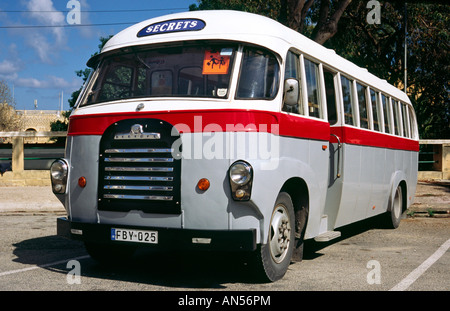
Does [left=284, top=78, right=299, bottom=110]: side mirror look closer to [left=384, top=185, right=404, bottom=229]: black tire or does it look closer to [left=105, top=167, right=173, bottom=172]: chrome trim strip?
[left=105, top=167, right=173, bottom=172]: chrome trim strip

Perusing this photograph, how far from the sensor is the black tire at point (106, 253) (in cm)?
717

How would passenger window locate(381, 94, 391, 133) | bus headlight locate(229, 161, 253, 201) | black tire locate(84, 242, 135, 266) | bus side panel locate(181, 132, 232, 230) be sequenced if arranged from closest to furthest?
bus headlight locate(229, 161, 253, 201), bus side panel locate(181, 132, 232, 230), black tire locate(84, 242, 135, 266), passenger window locate(381, 94, 391, 133)

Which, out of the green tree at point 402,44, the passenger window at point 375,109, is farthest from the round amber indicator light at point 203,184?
the green tree at point 402,44

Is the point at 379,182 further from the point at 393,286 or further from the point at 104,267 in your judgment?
the point at 104,267

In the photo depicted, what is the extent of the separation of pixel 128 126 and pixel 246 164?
137 cm

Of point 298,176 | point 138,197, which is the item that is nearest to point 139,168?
point 138,197

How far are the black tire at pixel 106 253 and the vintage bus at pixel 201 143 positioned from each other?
1cm

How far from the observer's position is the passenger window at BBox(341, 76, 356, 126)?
8.50 m

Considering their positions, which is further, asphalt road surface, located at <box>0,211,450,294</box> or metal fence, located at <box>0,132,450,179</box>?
metal fence, located at <box>0,132,450,179</box>

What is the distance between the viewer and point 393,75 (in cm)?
2658

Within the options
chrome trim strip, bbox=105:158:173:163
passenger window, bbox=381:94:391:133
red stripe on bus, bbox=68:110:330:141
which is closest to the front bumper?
chrome trim strip, bbox=105:158:173:163

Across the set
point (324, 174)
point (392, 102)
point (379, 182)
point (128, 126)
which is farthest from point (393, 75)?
point (128, 126)

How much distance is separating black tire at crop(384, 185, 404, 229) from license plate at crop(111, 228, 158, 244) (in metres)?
6.36

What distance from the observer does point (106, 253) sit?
7.27 meters
